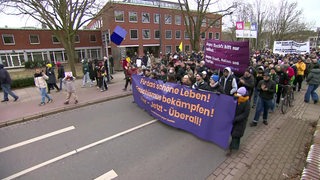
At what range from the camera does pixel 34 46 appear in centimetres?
3278

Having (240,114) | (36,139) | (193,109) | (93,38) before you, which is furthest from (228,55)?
(93,38)

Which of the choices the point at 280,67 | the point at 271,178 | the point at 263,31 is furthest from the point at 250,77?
the point at 263,31

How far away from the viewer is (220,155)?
4.38 meters

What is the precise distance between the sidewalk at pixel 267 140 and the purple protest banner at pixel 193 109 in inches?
27.8

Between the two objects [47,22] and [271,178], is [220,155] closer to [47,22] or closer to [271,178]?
[271,178]

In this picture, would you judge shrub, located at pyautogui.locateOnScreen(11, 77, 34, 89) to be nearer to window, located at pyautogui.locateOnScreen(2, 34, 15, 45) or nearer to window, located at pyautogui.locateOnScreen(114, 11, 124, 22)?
window, located at pyautogui.locateOnScreen(114, 11, 124, 22)

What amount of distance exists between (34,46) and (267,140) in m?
38.5

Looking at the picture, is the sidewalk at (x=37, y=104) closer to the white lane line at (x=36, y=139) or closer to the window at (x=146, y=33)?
the white lane line at (x=36, y=139)

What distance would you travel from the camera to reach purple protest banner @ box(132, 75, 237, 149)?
4535 millimetres

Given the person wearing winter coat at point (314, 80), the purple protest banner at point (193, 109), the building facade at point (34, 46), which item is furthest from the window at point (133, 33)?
the person wearing winter coat at point (314, 80)

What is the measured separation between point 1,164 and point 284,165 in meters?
6.34

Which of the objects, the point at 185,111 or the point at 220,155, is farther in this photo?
the point at 185,111

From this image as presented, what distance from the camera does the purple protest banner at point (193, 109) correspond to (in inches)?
179

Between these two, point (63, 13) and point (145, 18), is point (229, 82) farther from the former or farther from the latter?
point (145, 18)
